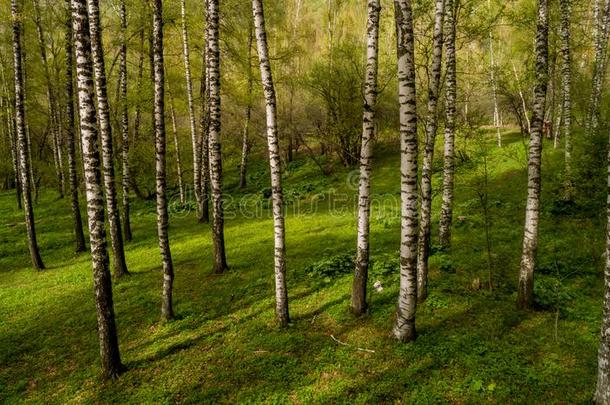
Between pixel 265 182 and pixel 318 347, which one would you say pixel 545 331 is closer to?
pixel 318 347

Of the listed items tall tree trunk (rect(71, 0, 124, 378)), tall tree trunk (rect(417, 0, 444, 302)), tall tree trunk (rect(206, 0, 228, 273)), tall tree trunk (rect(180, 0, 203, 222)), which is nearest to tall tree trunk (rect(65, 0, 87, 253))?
tall tree trunk (rect(180, 0, 203, 222))

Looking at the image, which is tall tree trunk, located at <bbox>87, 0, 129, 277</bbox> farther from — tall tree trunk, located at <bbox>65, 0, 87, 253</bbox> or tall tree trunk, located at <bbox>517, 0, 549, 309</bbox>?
tall tree trunk, located at <bbox>517, 0, 549, 309</bbox>

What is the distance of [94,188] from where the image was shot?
24.6 feet

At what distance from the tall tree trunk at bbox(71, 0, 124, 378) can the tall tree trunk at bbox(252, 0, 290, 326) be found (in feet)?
10.6

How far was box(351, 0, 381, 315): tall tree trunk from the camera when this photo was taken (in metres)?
8.33

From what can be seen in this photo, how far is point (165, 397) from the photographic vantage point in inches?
294

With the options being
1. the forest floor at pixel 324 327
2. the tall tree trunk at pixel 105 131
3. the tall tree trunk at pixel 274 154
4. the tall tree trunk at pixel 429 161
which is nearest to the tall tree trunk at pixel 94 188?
the forest floor at pixel 324 327

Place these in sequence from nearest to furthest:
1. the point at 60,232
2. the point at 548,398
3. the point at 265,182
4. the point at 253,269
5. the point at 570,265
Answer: the point at 548,398
the point at 570,265
the point at 253,269
the point at 60,232
the point at 265,182

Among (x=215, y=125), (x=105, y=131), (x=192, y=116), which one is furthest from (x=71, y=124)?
(x=215, y=125)

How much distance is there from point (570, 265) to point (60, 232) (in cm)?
2311

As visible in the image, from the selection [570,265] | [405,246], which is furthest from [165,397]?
[570,265]

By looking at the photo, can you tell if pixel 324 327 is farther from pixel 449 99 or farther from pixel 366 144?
pixel 449 99

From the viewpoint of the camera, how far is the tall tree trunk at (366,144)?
8.33 m

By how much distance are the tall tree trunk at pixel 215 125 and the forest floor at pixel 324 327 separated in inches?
41.6
